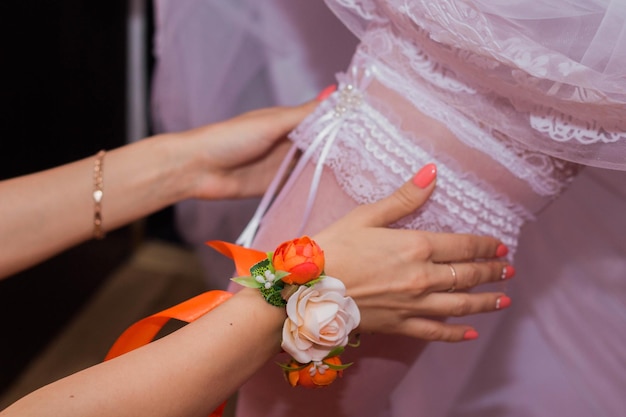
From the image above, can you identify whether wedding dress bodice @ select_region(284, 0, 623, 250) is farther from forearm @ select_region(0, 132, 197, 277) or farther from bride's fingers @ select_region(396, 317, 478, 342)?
forearm @ select_region(0, 132, 197, 277)

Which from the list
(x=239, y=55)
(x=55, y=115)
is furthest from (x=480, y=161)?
(x=55, y=115)

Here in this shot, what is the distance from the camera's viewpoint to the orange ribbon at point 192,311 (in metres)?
0.64

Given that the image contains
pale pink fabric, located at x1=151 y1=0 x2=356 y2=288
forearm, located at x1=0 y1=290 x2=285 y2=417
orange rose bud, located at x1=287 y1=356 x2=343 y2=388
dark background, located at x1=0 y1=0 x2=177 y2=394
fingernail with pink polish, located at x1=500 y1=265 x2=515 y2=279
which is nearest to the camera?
forearm, located at x1=0 y1=290 x2=285 y2=417

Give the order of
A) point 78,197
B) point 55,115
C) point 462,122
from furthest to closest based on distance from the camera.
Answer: point 55,115 < point 78,197 < point 462,122

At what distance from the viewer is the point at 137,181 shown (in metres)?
0.85

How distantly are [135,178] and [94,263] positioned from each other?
77 cm

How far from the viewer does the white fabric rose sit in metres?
0.57

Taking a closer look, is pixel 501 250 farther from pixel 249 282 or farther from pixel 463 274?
pixel 249 282

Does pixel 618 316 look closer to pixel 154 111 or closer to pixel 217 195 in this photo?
pixel 217 195

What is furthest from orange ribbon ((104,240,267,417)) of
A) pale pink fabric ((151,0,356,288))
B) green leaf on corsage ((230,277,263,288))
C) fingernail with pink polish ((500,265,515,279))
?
pale pink fabric ((151,0,356,288))

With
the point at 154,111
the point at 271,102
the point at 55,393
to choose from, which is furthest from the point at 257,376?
the point at 154,111

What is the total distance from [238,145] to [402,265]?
314 millimetres

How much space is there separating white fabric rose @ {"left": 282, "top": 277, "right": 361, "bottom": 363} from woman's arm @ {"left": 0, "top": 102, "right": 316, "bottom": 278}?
1.09 ft

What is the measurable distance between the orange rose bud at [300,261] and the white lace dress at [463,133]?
0.45 ft
